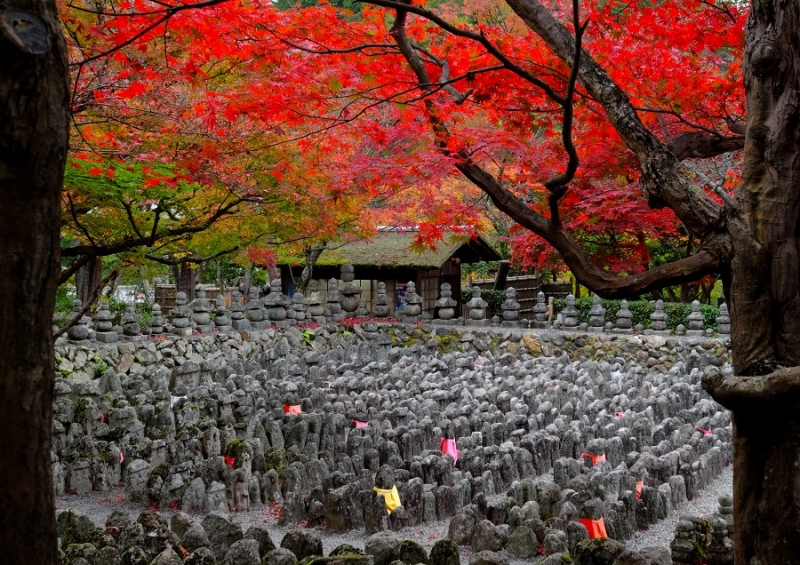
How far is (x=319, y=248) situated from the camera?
17500 mm

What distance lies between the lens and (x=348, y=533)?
18.6ft

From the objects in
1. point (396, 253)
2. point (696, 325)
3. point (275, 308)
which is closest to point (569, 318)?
point (696, 325)

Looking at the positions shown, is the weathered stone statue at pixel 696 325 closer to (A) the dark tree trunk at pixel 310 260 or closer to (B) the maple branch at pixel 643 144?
(A) the dark tree trunk at pixel 310 260

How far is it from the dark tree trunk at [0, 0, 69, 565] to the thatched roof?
48.6 ft

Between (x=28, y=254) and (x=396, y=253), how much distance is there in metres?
15.6

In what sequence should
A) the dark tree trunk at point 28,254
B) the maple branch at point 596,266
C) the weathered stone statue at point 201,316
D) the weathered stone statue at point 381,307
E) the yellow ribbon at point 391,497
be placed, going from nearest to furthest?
1. the dark tree trunk at point 28,254
2. the maple branch at point 596,266
3. the yellow ribbon at point 391,497
4. the weathered stone statue at point 201,316
5. the weathered stone statue at point 381,307

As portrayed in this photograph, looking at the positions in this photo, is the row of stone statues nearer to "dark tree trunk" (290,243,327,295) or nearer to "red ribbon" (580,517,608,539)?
"dark tree trunk" (290,243,327,295)

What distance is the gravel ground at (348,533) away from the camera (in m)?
5.52

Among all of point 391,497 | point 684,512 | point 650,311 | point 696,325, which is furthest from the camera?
point 650,311

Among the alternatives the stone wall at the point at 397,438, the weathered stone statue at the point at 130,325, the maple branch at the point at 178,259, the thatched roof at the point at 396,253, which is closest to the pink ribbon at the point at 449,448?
the stone wall at the point at 397,438

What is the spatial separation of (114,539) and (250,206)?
5643 mm

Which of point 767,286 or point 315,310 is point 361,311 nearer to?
point 315,310

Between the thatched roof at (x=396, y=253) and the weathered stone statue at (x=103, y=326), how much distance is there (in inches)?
250

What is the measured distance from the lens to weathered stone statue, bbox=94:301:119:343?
11.3m
